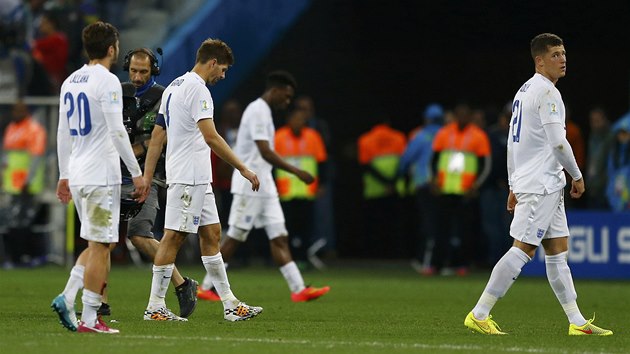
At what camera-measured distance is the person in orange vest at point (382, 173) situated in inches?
897

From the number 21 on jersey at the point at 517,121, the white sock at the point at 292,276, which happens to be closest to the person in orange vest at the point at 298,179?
the white sock at the point at 292,276

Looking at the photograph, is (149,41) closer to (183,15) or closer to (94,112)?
(183,15)

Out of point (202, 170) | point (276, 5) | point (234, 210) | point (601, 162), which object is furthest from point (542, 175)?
point (276, 5)

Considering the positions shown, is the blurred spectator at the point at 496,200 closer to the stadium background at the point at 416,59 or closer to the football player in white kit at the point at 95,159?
the stadium background at the point at 416,59

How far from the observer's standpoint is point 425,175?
21344mm

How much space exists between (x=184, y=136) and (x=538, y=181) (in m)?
2.87

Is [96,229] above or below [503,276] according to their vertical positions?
above

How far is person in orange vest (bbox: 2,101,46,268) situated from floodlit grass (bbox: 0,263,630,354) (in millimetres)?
2218

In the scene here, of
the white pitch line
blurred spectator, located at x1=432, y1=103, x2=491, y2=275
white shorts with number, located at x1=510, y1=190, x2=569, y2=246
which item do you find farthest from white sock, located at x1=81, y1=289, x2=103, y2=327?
blurred spectator, located at x1=432, y1=103, x2=491, y2=275

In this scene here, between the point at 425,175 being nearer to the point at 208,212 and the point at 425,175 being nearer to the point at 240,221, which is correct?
the point at 240,221

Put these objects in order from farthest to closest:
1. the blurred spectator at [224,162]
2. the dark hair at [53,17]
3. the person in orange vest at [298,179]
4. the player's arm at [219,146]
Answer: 1. the dark hair at [53,17]
2. the blurred spectator at [224,162]
3. the person in orange vest at [298,179]
4. the player's arm at [219,146]

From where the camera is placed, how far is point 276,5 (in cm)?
2245

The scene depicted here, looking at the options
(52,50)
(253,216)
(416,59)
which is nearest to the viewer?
(253,216)

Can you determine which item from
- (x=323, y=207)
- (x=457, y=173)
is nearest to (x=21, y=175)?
(x=323, y=207)
